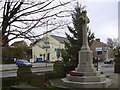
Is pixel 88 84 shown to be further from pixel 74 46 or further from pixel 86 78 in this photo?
pixel 74 46

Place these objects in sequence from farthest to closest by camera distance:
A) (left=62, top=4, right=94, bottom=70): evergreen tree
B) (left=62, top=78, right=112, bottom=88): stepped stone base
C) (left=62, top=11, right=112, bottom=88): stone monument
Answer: (left=62, top=4, right=94, bottom=70): evergreen tree → (left=62, top=11, right=112, bottom=88): stone monument → (left=62, top=78, right=112, bottom=88): stepped stone base

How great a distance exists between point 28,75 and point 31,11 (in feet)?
15.8

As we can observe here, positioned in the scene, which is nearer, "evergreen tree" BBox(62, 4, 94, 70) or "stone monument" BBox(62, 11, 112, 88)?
"stone monument" BBox(62, 11, 112, 88)

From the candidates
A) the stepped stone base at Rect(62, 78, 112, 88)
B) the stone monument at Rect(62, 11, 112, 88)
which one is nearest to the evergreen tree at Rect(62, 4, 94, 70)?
the stone monument at Rect(62, 11, 112, 88)

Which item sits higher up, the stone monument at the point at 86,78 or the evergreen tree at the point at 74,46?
the evergreen tree at the point at 74,46

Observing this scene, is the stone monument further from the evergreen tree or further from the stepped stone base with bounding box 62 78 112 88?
the evergreen tree

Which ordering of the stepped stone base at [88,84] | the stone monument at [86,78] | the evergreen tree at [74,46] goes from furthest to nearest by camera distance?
the evergreen tree at [74,46] < the stone monument at [86,78] < the stepped stone base at [88,84]

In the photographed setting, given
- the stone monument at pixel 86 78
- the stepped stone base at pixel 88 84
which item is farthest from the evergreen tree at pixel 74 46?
the stepped stone base at pixel 88 84

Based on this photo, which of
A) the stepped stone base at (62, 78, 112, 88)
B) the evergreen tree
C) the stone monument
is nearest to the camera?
the stepped stone base at (62, 78, 112, 88)

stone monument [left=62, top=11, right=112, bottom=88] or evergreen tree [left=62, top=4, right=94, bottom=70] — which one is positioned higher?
evergreen tree [left=62, top=4, right=94, bottom=70]

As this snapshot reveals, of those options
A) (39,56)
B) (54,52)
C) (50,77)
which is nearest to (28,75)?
(50,77)

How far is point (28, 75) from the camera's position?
10.2 meters

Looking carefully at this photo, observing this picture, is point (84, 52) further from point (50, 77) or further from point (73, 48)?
point (73, 48)

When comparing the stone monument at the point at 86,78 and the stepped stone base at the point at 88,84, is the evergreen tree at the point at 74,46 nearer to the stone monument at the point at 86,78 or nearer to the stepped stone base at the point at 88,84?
the stone monument at the point at 86,78
